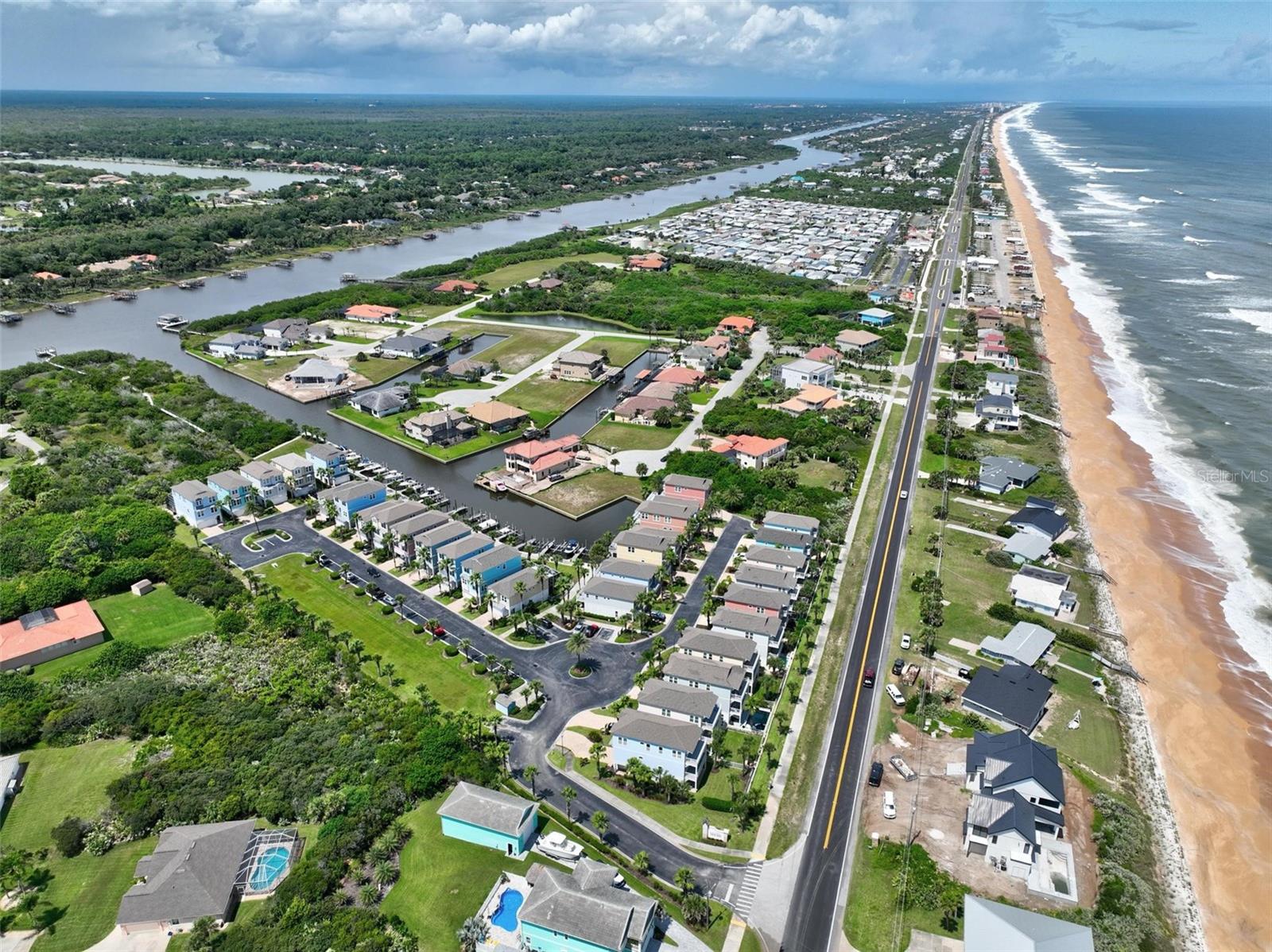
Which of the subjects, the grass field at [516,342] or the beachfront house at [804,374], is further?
the grass field at [516,342]

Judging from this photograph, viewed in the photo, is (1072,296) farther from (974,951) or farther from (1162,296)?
(974,951)

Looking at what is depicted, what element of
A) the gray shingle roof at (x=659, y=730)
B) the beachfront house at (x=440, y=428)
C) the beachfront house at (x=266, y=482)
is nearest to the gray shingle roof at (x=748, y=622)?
the gray shingle roof at (x=659, y=730)

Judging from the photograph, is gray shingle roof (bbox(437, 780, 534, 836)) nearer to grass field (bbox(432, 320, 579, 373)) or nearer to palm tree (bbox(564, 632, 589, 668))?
palm tree (bbox(564, 632, 589, 668))

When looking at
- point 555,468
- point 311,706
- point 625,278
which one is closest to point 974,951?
point 311,706

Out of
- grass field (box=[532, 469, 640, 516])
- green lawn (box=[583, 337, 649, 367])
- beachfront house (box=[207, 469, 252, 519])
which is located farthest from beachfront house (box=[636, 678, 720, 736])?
green lawn (box=[583, 337, 649, 367])

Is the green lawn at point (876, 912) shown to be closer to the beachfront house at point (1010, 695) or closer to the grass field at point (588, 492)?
the beachfront house at point (1010, 695)

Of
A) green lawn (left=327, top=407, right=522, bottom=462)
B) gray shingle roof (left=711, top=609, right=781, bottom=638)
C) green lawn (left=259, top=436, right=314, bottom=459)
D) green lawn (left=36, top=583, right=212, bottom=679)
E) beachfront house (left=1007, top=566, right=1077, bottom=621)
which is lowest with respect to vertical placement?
green lawn (left=327, top=407, right=522, bottom=462)
